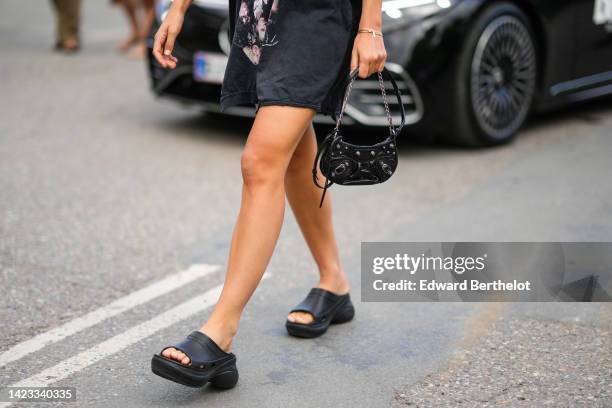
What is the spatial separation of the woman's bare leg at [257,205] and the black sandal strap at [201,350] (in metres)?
0.03

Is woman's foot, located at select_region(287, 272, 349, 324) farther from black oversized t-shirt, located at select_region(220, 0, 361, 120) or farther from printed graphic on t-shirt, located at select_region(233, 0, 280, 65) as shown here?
printed graphic on t-shirt, located at select_region(233, 0, 280, 65)

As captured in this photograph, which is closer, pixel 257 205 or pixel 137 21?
pixel 257 205

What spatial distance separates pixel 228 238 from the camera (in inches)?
184

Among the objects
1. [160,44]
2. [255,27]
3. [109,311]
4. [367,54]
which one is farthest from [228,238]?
[367,54]

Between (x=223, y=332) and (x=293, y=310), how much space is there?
541 millimetres

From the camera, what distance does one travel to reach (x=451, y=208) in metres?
5.02

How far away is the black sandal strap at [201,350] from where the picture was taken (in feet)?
9.58

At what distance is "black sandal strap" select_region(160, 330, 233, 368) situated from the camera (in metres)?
2.92

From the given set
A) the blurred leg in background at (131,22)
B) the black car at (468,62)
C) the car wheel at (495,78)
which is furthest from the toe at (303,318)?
the blurred leg in background at (131,22)

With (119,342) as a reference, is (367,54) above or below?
above

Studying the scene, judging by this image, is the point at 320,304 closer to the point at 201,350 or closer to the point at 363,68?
the point at 201,350

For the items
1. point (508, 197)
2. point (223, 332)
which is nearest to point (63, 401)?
point (223, 332)

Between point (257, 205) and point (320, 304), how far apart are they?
615 mm

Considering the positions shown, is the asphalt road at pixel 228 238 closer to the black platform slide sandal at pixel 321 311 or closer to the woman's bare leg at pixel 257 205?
the black platform slide sandal at pixel 321 311
